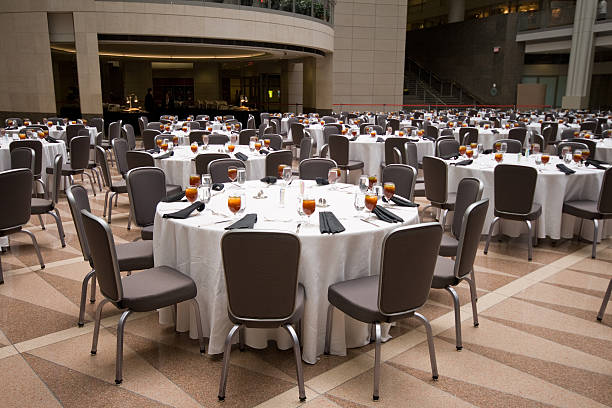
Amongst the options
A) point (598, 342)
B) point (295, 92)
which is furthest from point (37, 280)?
point (295, 92)

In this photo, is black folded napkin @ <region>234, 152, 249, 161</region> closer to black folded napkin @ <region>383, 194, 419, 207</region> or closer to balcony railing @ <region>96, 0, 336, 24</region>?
black folded napkin @ <region>383, 194, 419, 207</region>

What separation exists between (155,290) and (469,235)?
1.93 meters

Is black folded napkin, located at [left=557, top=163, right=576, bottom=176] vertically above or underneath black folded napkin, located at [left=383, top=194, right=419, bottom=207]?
above

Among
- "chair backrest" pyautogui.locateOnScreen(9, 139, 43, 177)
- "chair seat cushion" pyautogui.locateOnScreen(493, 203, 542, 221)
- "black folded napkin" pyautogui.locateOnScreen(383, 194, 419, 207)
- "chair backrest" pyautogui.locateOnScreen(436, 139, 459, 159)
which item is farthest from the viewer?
"chair backrest" pyautogui.locateOnScreen(436, 139, 459, 159)

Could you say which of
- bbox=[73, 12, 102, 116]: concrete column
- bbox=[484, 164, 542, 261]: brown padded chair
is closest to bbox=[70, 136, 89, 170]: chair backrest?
bbox=[484, 164, 542, 261]: brown padded chair

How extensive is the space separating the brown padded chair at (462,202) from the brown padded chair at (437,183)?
4.11 feet

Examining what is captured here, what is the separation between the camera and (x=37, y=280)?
14.2ft

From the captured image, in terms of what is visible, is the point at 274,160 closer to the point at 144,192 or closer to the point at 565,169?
the point at 144,192

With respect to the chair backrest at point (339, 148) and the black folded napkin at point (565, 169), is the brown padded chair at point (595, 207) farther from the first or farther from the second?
the chair backrest at point (339, 148)

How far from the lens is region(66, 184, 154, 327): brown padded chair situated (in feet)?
10.2

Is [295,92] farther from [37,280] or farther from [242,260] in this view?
[242,260]

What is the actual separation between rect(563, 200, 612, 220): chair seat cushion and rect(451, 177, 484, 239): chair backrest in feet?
6.41

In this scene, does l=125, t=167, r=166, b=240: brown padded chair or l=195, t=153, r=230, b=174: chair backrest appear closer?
l=125, t=167, r=166, b=240: brown padded chair

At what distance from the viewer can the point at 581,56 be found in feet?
65.9
